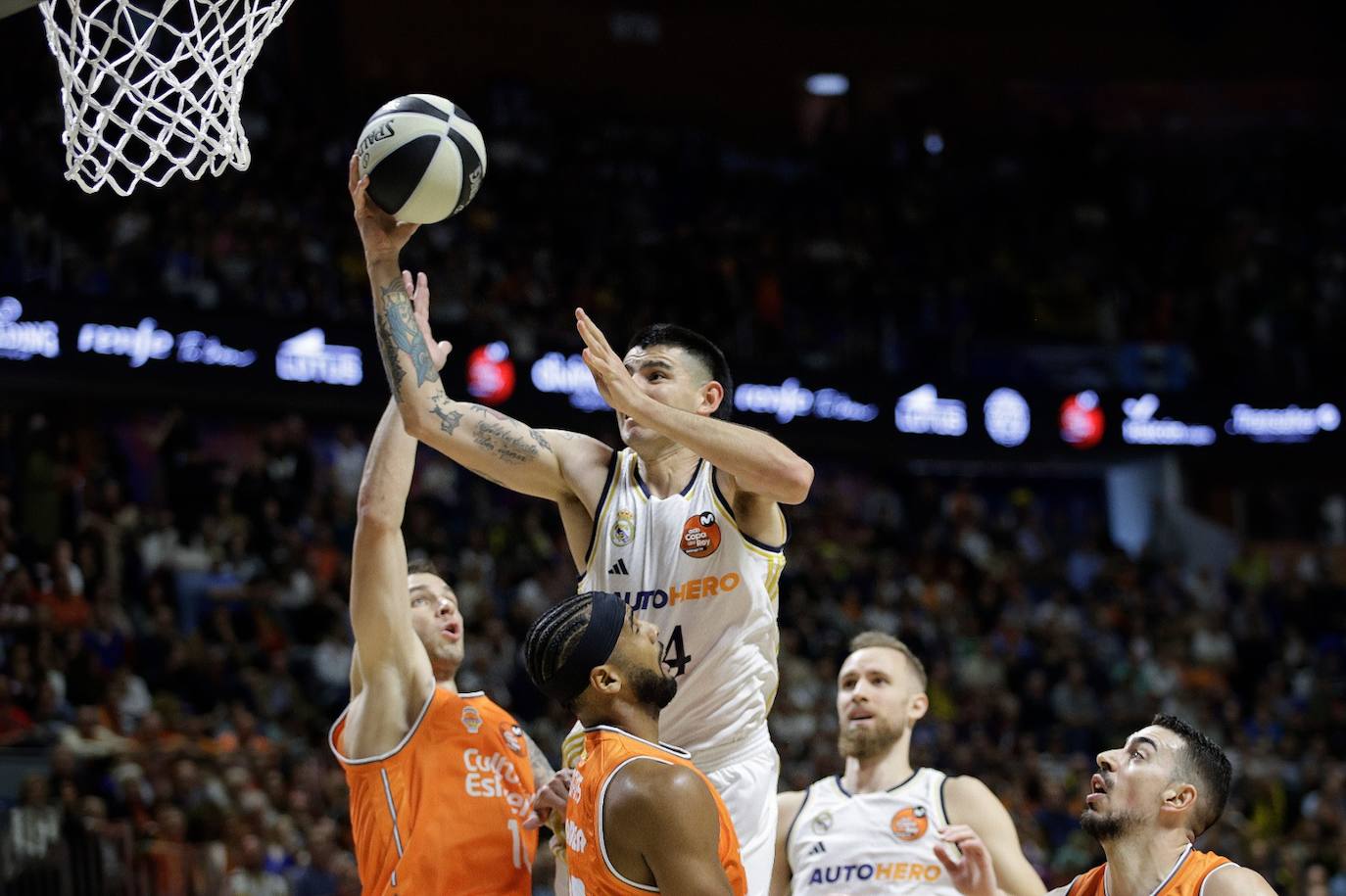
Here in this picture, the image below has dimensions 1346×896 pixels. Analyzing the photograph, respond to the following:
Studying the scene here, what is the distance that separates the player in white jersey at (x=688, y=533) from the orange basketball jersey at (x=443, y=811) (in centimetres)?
65

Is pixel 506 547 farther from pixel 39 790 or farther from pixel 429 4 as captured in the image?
pixel 429 4

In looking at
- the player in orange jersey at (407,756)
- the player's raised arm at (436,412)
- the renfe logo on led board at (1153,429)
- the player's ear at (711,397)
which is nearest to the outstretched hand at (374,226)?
the player's raised arm at (436,412)

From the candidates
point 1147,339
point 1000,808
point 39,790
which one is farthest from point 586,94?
point 1000,808

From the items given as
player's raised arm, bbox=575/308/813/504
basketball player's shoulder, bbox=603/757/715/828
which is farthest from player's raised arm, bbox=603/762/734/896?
player's raised arm, bbox=575/308/813/504

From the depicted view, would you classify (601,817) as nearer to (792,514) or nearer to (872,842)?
(872,842)

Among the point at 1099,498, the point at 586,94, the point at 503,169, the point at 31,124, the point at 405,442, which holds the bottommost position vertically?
the point at 405,442

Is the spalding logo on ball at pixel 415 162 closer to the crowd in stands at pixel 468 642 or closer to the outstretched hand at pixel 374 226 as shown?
the outstretched hand at pixel 374 226

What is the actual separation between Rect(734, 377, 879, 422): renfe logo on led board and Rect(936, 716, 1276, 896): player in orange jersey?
1224cm

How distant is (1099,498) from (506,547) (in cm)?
970

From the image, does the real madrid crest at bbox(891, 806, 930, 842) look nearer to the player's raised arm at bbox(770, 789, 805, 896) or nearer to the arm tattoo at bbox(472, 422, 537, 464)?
the player's raised arm at bbox(770, 789, 805, 896)

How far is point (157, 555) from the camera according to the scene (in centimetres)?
1249

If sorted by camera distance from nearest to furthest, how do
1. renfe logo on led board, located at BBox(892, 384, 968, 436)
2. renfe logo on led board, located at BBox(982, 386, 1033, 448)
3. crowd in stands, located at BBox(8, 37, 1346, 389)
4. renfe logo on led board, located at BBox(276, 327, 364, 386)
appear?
1. crowd in stands, located at BBox(8, 37, 1346, 389)
2. renfe logo on led board, located at BBox(276, 327, 364, 386)
3. renfe logo on led board, located at BBox(892, 384, 968, 436)
4. renfe logo on led board, located at BBox(982, 386, 1033, 448)

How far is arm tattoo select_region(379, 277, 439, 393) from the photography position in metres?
4.30

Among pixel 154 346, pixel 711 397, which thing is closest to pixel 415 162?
pixel 711 397
